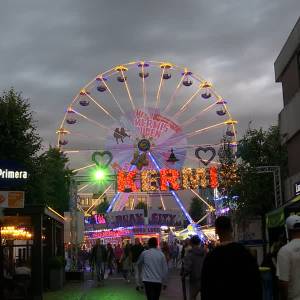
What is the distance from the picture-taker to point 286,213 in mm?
11797

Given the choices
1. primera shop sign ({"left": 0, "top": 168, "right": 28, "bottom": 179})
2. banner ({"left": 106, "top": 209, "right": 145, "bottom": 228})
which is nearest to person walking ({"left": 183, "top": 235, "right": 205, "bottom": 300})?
primera shop sign ({"left": 0, "top": 168, "right": 28, "bottom": 179})

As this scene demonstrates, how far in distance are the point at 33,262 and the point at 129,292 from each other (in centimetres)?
328

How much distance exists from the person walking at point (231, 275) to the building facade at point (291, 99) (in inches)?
643

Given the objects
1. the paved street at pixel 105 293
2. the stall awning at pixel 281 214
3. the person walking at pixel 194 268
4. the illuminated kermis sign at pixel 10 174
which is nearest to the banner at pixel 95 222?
the paved street at pixel 105 293

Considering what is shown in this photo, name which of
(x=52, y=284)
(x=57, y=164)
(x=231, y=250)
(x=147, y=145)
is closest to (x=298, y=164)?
(x=52, y=284)

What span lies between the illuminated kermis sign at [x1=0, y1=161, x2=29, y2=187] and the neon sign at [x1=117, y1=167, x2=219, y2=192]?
104 ft

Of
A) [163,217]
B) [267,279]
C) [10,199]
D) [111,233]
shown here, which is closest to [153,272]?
[267,279]

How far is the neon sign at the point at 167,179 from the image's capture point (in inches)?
1727

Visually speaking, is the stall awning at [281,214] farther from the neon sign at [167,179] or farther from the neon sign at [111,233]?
the neon sign at [111,233]

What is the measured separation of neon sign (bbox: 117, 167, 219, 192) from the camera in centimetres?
4388

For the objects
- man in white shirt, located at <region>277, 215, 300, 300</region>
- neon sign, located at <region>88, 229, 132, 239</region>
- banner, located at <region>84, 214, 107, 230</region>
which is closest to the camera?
man in white shirt, located at <region>277, 215, 300, 300</region>

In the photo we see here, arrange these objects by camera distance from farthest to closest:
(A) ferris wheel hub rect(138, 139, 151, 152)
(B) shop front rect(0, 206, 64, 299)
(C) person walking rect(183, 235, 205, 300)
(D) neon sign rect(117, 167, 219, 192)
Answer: (A) ferris wheel hub rect(138, 139, 151, 152) < (D) neon sign rect(117, 167, 219, 192) < (B) shop front rect(0, 206, 64, 299) < (C) person walking rect(183, 235, 205, 300)

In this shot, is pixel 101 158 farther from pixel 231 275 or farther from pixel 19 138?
pixel 231 275

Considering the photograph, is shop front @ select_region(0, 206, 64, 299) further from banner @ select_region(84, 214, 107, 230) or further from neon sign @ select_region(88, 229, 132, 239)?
banner @ select_region(84, 214, 107, 230)
